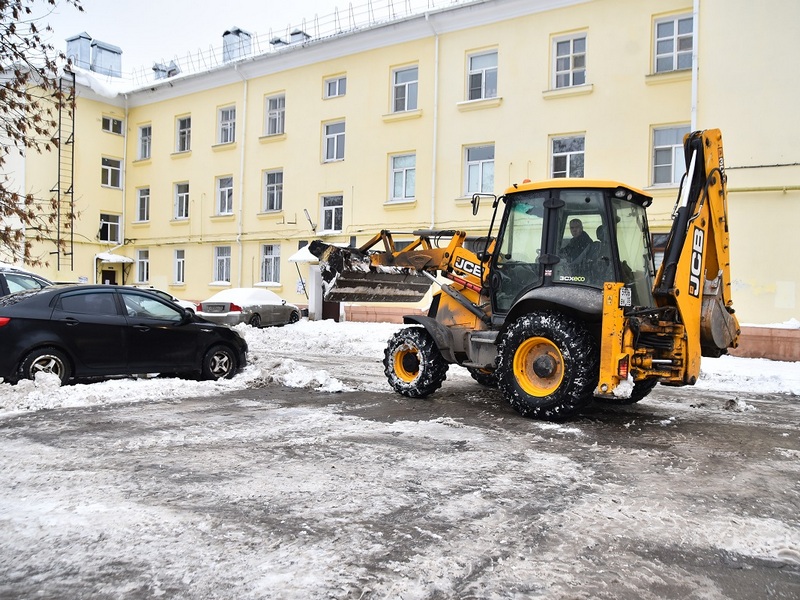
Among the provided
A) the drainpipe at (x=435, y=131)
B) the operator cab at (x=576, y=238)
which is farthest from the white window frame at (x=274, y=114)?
the operator cab at (x=576, y=238)

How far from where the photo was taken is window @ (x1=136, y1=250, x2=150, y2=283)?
108 feet

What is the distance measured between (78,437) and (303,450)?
2.11 m

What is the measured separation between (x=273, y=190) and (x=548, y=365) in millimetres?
22356

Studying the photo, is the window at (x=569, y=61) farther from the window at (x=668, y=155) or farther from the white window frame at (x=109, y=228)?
the white window frame at (x=109, y=228)

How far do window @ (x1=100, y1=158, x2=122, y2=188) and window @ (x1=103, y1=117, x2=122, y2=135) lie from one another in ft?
4.45

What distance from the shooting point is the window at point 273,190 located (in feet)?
92.1

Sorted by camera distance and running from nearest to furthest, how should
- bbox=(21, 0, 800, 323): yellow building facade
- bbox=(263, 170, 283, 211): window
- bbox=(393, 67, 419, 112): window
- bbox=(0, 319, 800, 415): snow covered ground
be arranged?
bbox=(0, 319, 800, 415): snow covered ground, bbox=(21, 0, 800, 323): yellow building facade, bbox=(393, 67, 419, 112): window, bbox=(263, 170, 283, 211): window

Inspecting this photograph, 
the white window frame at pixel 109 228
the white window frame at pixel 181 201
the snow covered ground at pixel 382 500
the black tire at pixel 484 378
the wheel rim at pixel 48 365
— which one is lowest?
the snow covered ground at pixel 382 500

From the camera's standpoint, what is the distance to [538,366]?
7.66 m

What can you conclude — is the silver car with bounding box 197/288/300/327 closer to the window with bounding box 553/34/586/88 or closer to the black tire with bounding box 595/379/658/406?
the window with bounding box 553/34/586/88

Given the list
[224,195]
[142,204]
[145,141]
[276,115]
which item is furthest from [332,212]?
[145,141]

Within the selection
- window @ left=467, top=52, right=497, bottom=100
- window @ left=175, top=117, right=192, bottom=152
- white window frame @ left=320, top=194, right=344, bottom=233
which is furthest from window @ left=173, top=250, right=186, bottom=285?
window @ left=467, top=52, right=497, bottom=100

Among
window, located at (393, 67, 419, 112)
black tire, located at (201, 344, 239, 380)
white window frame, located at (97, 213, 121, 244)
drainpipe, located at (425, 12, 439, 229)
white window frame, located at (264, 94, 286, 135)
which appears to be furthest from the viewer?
white window frame, located at (97, 213, 121, 244)

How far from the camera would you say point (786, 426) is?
790cm
